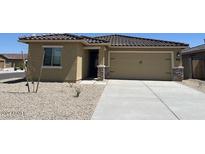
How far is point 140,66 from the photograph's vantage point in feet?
68.9

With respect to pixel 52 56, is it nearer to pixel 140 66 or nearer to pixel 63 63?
pixel 63 63

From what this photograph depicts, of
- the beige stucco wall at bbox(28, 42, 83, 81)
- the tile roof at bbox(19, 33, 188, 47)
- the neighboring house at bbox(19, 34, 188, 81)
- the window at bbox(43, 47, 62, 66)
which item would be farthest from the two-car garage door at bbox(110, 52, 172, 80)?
the window at bbox(43, 47, 62, 66)

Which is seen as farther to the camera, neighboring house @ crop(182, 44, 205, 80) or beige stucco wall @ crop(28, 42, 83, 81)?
neighboring house @ crop(182, 44, 205, 80)

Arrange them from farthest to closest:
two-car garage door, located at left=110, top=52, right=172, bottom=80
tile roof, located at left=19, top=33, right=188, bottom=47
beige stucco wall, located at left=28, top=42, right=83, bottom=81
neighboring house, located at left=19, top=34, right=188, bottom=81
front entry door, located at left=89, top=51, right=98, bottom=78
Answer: front entry door, located at left=89, top=51, right=98, bottom=78, two-car garage door, located at left=110, top=52, right=172, bottom=80, neighboring house, located at left=19, top=34, right=188, bottom=81, tile roof, located at left=19, top=33, right=188, bottom=47, beige stucco wall, located at left=28, top=42, right=83, bottom=81

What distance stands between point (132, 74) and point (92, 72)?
3.96 meters

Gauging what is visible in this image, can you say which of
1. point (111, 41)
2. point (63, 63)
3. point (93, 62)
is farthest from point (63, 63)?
point (111, 41)

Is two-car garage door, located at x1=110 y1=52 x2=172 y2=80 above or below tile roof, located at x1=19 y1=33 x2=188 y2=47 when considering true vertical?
below

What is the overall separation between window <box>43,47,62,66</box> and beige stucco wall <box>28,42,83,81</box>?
12.4 inches

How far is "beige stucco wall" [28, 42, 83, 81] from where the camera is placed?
16.3 metres

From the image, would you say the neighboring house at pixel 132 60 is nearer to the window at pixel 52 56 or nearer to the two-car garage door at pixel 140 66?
the two-car garage door at pixel 140 66

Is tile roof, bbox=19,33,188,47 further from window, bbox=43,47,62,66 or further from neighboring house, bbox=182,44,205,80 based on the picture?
neighboring house, bbox=182,44,205,80

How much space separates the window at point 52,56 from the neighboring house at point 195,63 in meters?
13.1
